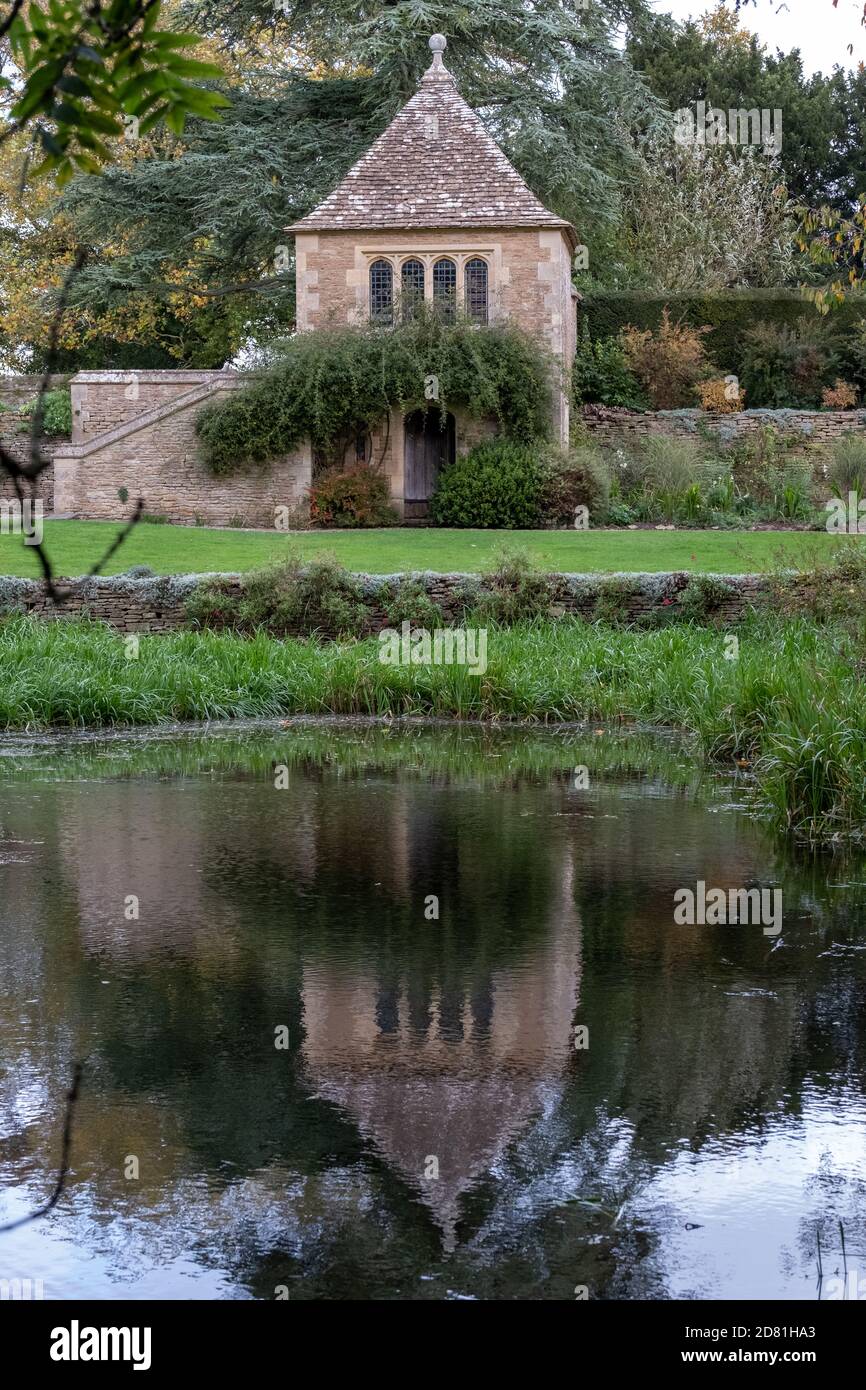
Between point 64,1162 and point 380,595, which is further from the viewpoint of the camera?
point 380,595

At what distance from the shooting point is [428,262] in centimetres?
2997

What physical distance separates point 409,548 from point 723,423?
11413 mm

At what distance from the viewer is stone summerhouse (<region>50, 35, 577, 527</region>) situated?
2930cm

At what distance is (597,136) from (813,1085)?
3147cm

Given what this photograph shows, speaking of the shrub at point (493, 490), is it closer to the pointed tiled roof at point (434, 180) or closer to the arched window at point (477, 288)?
the arched window at point (477, 288)

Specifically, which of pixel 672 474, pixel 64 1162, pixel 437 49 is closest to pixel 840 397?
pixel 672 474

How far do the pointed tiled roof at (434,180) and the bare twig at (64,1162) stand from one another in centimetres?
2615

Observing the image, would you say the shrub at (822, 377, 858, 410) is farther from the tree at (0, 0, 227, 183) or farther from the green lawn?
the tree at (0, 0, 227, 183)

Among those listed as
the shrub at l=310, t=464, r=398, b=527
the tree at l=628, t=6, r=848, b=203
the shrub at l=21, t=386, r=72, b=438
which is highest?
the tree at l=628, t=6, r=848, b=203

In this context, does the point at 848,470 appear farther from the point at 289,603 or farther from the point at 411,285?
the point at 289,603

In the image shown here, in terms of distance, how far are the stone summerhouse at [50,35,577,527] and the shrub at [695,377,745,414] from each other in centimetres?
434

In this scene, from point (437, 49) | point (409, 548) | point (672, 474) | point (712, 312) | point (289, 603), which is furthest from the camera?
point (712, 312)

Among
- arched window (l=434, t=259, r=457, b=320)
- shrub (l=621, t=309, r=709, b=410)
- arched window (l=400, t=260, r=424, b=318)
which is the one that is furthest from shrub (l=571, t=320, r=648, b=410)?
arched window (l=400, t=260, r=424, b=318)
